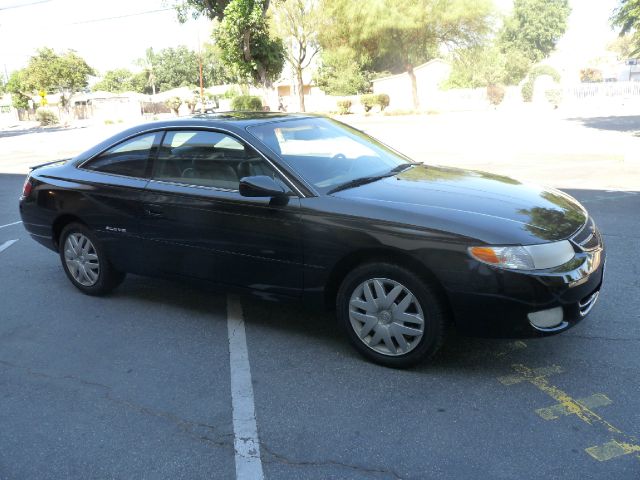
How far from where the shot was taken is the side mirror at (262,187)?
390cm

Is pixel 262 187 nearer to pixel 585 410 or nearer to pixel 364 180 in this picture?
pixel 364 180

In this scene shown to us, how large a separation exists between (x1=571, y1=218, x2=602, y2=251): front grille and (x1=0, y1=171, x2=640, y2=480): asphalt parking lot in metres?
0.70

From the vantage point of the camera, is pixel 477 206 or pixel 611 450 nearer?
pixel 611 450

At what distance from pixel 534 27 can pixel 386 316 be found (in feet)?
327

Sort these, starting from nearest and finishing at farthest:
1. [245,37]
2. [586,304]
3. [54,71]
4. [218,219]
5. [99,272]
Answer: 1. [586,304]
2. [218,219]
3. [99,272]
4. [245,37]
5. [54,71]

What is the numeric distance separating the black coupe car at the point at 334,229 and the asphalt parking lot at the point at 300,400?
360 mm

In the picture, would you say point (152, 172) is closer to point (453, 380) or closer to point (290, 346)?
point (290, 346)

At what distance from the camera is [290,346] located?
4207mm

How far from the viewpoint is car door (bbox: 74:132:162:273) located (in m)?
4.77

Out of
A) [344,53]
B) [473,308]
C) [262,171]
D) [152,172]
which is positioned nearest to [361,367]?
[473,308]

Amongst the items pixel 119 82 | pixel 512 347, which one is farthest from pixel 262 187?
pixel 119 82

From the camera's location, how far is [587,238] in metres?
3.72

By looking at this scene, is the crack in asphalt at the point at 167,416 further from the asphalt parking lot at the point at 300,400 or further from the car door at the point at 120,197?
the car door at the point at 120,197

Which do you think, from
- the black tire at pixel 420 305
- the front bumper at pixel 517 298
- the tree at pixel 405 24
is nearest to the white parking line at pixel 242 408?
the black tire at pixel 420 305
